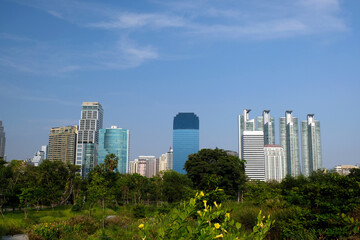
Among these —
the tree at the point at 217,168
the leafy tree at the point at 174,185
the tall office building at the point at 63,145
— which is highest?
the tall office building at the point at 63,145

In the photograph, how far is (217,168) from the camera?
40656mm

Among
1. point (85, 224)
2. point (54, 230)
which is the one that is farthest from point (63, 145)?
point (54, 230)

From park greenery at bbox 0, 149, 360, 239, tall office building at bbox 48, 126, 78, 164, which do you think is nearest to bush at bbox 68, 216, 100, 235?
park greenery at bbox 0, 149, 360, 239

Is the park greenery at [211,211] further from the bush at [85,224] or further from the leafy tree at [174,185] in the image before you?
the leafy tree at [174,185]

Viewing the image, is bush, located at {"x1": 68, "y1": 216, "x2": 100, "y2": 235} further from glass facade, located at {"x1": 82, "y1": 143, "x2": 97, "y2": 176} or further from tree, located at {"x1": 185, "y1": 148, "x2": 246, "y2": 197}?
glass facade, located at {"x1": 82, "y1": 143, "x2": 97, "y2": 176}

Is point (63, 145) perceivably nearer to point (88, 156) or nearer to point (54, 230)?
point (88, 156)

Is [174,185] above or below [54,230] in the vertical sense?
below

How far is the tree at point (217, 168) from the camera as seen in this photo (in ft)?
132

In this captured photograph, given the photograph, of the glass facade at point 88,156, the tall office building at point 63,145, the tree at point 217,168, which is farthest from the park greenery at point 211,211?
the tall office building at point 63,145

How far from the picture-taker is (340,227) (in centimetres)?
785

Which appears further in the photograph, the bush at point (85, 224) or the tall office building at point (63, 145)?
the tall office building at point (63, 145)

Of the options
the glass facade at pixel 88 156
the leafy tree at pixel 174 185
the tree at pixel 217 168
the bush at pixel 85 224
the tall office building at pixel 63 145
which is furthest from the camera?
the tall office building at pixel 63 145

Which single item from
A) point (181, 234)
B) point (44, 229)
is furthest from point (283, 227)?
point (44, 229)

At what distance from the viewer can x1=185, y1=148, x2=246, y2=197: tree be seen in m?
40.2
